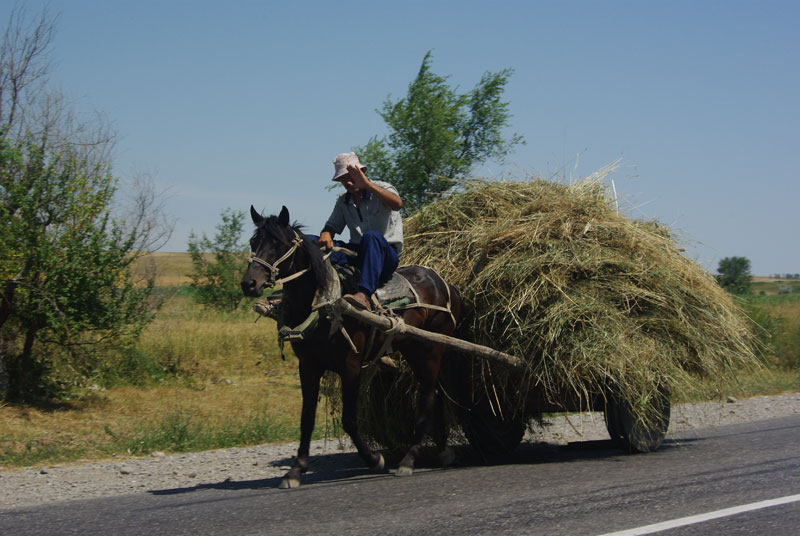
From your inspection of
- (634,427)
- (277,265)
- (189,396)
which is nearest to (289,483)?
(277,265)

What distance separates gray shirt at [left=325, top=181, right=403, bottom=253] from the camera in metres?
6.71

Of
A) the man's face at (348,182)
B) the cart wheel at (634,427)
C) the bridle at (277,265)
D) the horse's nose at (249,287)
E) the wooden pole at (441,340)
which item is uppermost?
the man's face at (348,182)

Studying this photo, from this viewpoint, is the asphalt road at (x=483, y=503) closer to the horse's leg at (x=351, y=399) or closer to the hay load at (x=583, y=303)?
the horse's leg at (x=351, y=399)

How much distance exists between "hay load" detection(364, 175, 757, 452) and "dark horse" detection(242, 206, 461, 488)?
0.52 m

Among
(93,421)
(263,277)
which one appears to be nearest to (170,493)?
(263,277)

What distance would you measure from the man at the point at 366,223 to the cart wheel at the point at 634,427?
247 centimetres

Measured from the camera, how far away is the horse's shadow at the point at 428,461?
20.1 ft

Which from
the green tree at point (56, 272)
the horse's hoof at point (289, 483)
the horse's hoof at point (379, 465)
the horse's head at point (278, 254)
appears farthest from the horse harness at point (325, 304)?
the green tree at point (56, 272)

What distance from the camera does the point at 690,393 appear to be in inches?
251

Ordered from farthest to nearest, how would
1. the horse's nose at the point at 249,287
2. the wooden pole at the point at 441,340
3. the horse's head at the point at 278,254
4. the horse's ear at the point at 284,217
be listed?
the wooden pole at the point at 441,340 → the horse's ear at the point at 284,217 → the horse's head at the point at 278,254 → the horse's nose at the point at 249,287

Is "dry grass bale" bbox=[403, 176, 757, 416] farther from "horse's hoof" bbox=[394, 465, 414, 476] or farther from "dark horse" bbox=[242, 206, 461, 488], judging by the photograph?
"horse's hoof" bbox=[394, 465, 414, 476]

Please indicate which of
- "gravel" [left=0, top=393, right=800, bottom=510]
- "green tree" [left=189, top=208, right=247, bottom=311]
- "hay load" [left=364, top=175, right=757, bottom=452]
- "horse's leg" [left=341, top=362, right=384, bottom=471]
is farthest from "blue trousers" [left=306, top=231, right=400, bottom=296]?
"green tree" [left=189, top=208, right=247, bottom=311]

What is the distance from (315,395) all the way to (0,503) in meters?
2.62

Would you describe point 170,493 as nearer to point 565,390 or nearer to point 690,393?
point 565,390
